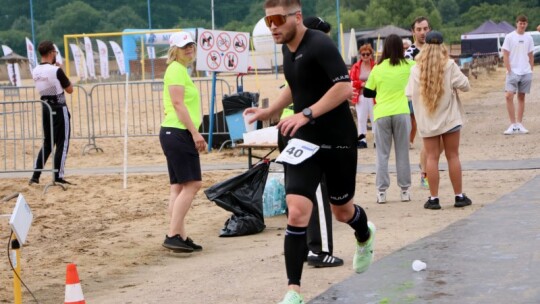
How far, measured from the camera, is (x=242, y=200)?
983cm

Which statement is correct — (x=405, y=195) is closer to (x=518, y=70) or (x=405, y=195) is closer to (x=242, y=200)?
(x=242, y=200)

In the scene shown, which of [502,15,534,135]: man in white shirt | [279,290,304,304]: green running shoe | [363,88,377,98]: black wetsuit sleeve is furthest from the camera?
[502,15,534,135]: man in white shirt

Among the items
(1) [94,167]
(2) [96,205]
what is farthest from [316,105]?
(1) [94,167]

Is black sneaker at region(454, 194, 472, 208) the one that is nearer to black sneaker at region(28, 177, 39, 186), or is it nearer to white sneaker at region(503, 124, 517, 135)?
black sneaker at region(28, 177, 39, 186)

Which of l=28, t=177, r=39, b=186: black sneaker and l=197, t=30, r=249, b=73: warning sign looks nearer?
l=28, t=177, r=39, b=186: black sneaker

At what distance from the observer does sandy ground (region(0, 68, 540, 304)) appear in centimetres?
748

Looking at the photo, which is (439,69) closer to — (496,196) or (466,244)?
(496,196)

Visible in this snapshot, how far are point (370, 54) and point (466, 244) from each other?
8.12 meters

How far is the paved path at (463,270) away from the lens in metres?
6.36

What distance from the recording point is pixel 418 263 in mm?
7219

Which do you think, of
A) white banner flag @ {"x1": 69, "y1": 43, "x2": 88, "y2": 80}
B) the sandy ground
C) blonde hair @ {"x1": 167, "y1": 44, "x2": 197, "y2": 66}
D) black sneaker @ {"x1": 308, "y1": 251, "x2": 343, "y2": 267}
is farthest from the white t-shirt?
white banner flag @ {"x1": 69, "y1": 43, "x2": 88, "y2": 80}

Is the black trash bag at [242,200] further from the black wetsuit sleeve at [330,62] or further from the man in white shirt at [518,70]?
the man in white shirt at [518,70]

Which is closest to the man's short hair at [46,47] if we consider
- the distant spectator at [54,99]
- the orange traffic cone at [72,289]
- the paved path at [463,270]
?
the distant spectator at [54,99]

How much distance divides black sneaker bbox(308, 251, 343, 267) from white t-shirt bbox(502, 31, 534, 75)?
11.1m
